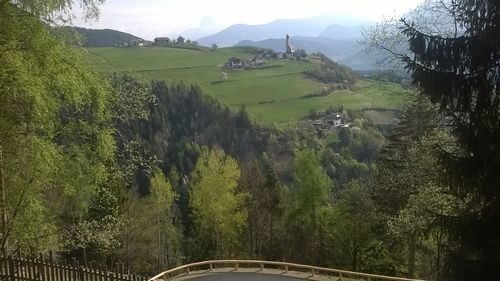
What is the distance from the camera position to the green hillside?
4811 inches

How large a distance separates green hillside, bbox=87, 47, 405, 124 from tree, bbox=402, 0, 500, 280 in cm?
9803

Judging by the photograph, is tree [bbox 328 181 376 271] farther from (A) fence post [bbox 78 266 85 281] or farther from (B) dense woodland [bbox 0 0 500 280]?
(A) fence post [bbox 78 266 85 281]

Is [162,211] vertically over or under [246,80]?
under

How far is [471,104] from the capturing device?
9.15 m

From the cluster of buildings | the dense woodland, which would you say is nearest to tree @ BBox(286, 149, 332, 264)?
the dense woodland

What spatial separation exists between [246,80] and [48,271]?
441ft

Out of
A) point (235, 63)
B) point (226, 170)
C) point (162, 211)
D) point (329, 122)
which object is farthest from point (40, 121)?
point (235, 63)

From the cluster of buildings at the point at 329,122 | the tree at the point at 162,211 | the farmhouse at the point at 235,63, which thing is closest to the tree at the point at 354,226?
the tree at the point at 162,211

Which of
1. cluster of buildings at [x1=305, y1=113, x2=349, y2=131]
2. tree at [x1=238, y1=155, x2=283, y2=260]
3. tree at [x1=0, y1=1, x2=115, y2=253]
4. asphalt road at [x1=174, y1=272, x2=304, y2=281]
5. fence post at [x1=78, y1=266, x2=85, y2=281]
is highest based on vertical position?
tree at [x1=0, y1=1, x2=115, y2=253]

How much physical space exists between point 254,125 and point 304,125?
445 inches

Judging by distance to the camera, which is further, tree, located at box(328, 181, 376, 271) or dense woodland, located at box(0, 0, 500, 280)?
tree, located at box(328, 181, 376, 271)

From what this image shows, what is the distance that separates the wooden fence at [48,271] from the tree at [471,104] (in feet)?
27.2

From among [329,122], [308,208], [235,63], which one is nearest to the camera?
[308,208]

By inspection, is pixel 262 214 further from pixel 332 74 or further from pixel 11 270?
pixel 332 74
